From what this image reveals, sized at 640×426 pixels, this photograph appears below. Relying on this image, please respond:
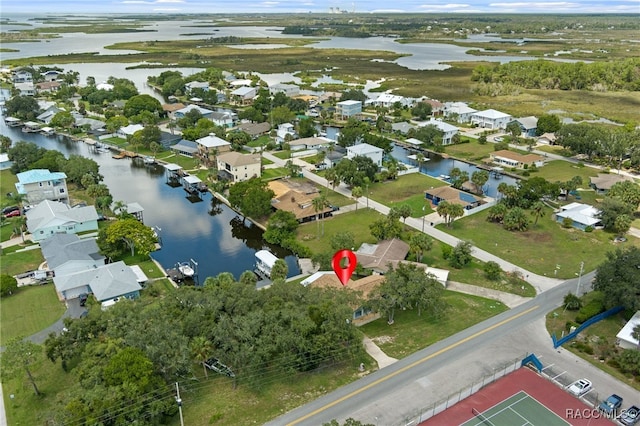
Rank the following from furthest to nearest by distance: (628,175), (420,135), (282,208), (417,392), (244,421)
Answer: (420,135) → (628,175) → (282,208) → (417,392) → (244,421)

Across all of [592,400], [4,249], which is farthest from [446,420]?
[4,249]

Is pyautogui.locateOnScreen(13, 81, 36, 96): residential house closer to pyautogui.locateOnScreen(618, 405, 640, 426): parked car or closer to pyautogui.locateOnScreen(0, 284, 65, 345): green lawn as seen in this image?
pyautogui.locateOnScreen(0, 284, 65, 345): green lawn

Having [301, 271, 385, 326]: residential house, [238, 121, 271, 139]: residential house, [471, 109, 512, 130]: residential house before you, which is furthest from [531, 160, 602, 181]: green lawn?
[238, 121, 271, 139]: residential house

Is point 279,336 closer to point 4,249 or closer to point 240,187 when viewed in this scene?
point 240,187

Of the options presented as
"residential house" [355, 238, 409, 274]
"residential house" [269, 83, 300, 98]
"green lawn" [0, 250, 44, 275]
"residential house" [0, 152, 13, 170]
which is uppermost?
"residential house" [269, 83, 300, 98]

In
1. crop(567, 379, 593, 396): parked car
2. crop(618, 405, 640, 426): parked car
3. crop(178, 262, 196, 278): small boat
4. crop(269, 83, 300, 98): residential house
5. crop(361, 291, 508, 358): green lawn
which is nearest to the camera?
crop(618, 405, 640, 426): parked car

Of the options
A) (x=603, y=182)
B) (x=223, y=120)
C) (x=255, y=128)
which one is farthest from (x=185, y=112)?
(x=603, y=182)
